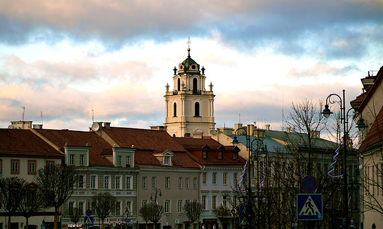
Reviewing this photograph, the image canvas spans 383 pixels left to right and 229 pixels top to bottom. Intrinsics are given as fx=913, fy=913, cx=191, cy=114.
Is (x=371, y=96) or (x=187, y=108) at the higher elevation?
(x=187, y=108)

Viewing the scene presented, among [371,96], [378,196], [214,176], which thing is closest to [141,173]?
[214,176]

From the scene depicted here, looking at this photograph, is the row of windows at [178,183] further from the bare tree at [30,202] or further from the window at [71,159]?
the bare tree at [30,202]

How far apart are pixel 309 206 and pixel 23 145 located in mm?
62933

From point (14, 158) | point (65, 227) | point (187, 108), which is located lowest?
point (65, 227)

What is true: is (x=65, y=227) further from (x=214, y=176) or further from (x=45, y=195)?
(x=214, y=176)

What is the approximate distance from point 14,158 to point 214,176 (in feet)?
103

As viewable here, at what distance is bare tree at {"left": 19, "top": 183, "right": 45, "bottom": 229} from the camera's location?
258 ft

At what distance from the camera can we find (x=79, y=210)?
298 ft

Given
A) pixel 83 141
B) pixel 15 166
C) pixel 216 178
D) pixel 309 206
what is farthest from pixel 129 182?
pixel 309 206

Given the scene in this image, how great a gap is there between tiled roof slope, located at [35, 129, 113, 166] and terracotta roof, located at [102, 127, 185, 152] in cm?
204

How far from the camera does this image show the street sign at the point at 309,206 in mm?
28219

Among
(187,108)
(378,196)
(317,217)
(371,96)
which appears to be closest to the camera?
(317,217)

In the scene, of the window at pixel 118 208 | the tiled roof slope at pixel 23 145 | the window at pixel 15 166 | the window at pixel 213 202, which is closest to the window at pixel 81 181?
the tiled roof slope at pixel 23 145

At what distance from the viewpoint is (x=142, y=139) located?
10631cm
